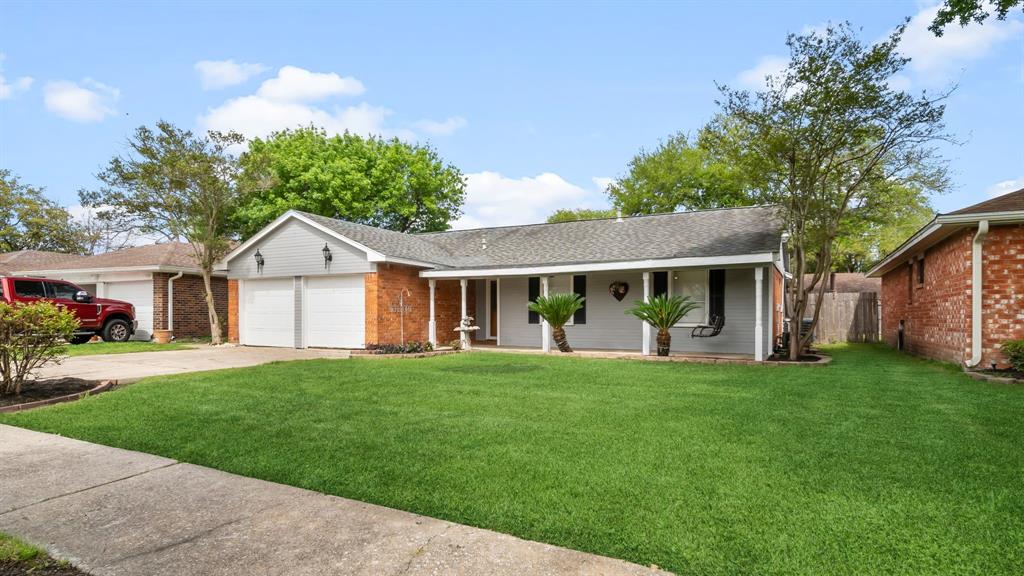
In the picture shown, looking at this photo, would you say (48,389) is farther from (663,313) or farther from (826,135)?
(826,135)

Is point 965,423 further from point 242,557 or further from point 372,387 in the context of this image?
point 372,387

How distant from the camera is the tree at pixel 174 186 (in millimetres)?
15266

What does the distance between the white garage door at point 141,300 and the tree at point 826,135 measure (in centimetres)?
1856

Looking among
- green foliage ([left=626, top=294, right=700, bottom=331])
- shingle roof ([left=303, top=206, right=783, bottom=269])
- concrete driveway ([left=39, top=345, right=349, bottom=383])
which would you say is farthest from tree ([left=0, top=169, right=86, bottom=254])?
green foliage ([left=626, top=294, right=700, bottom=331])

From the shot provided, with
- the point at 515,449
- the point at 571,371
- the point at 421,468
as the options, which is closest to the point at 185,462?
the point at 421,468

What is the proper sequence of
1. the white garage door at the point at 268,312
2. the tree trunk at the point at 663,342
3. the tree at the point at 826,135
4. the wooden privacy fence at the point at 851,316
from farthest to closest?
the wooden privacy fence at the point at 851,316, the white garage door at the point at 268,312, the tree trunk at the point at 663,342, the tree at the point at 826,135

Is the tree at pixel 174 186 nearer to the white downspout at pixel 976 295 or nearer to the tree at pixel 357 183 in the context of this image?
the tree at pixel 357 183

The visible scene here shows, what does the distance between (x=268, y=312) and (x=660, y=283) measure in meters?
11.4

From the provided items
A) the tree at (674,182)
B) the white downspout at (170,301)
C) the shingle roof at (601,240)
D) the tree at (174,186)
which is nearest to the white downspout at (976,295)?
the shingle roof at (601,240)

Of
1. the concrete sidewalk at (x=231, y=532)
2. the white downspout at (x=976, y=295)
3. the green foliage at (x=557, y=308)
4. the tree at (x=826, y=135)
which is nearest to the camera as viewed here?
the concrete sidewalk at (x=231, y=532)

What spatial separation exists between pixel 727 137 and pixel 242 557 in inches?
488

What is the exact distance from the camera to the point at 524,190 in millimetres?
48094

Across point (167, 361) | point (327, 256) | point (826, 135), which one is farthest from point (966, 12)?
point (167, 361)

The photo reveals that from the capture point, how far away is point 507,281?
51.1 feet
